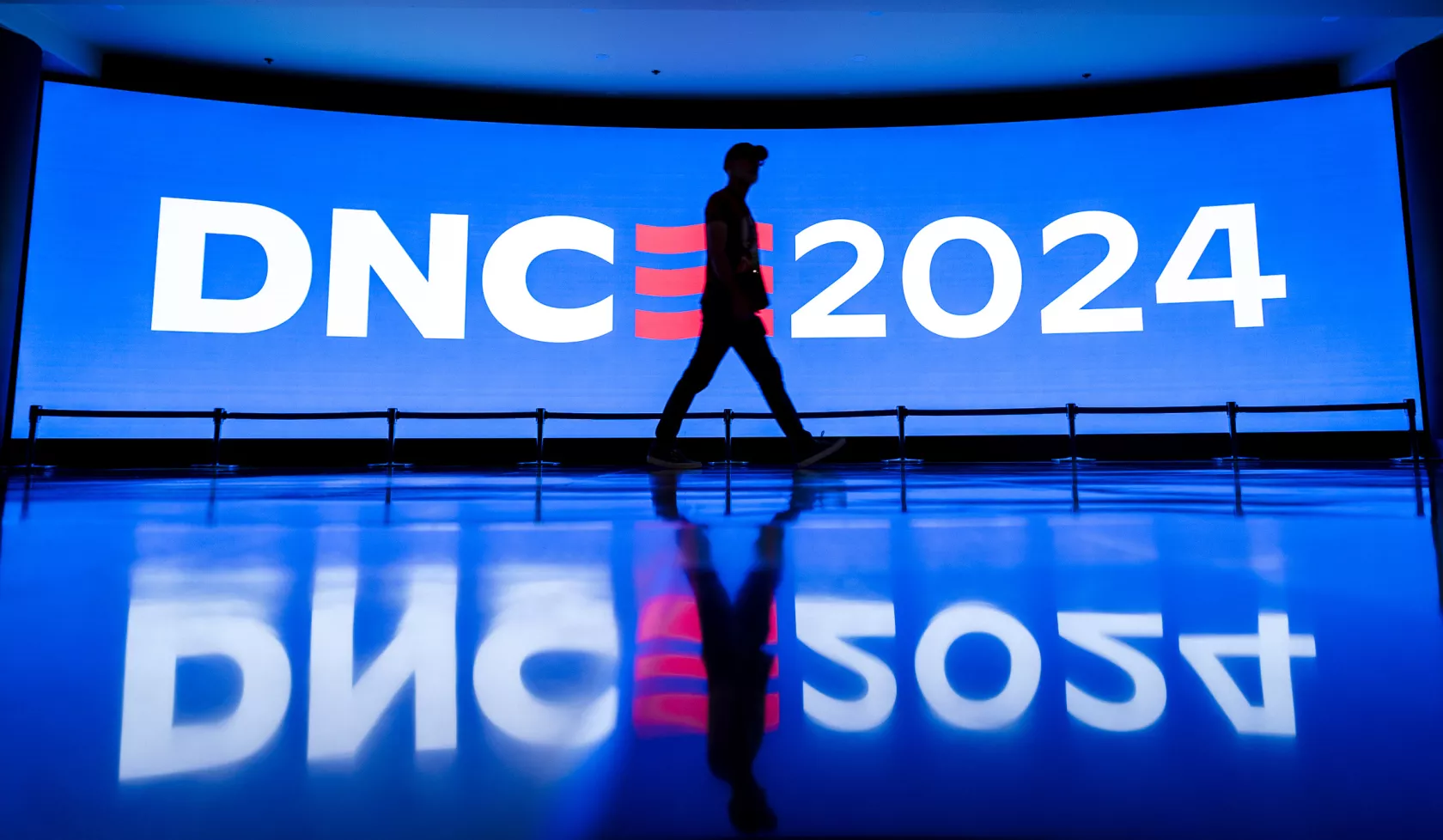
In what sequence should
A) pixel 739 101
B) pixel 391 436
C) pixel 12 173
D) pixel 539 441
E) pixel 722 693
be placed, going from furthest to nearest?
1. pixel 739 101
2. pixel 12 173
3. pixel 539 441
4. pixel 391 436
5. pixel 722 693

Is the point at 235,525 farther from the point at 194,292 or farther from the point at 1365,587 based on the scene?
the point at 194,292

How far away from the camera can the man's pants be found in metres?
4.01

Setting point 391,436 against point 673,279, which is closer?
point 391,436

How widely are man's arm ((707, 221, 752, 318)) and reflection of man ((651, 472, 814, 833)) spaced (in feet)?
9.06

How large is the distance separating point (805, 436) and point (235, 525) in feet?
9.45

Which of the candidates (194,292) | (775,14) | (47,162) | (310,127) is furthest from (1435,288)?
(47,162)

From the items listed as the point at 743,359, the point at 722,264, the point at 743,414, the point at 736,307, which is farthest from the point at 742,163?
the point at 743,414

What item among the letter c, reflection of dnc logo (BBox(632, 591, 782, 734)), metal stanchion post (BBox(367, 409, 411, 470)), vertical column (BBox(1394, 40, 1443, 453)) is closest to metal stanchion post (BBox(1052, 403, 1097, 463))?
vertical column (BBox(1394, 40, 1443, 453))

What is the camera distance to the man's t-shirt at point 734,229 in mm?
3795

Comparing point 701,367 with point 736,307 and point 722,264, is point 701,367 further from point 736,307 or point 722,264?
point 722,264

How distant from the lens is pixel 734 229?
12.5ft

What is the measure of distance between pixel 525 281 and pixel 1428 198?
317 inches

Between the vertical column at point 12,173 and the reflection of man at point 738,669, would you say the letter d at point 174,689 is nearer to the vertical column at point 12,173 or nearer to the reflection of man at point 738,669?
the reflection of man at point 738,669

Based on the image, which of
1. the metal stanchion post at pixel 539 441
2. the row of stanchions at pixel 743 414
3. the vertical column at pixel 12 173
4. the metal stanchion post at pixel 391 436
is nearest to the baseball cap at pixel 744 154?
the row of stanchions at pixel 743 414
